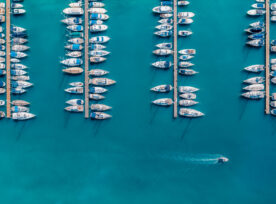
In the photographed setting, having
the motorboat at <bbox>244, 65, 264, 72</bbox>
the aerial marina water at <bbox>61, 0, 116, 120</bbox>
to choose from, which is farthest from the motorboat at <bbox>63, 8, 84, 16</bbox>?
the motorboat at <bbox>244, 65, 264, 72</bbox>

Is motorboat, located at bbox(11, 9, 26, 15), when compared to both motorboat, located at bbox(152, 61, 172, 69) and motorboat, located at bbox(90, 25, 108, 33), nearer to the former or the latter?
motorboat, located at bbox(90, 25, 108, 33)

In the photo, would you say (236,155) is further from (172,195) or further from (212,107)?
(172,195)

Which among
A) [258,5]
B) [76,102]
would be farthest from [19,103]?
[258,5]

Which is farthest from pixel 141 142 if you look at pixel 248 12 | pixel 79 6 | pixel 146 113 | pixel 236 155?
pixel 248 12

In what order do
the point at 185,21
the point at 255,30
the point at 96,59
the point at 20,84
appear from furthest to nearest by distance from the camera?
the point at 20,84, the point at 96,59, the point at 185,21, the point at 255,30

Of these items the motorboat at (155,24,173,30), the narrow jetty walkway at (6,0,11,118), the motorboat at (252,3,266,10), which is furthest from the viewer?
the narrow jetty walkway at (6,0,11,118)

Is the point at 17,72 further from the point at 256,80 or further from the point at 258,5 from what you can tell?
the point at 258,5

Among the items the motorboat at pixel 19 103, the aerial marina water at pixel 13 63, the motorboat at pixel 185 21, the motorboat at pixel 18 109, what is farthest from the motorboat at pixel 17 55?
the motorboat at pixel 185 21
